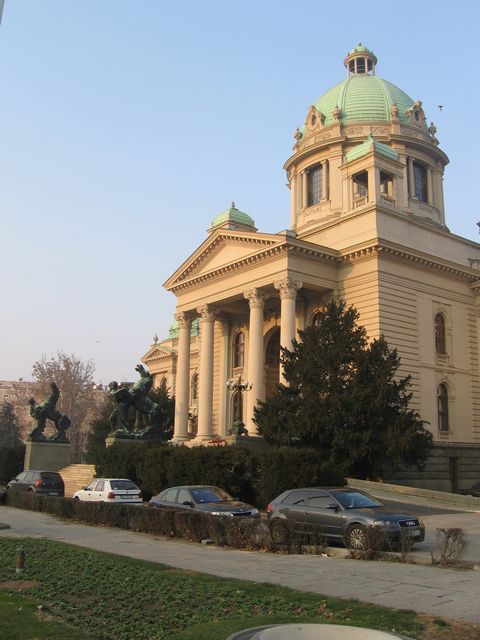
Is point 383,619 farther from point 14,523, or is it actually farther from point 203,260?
point 203,260

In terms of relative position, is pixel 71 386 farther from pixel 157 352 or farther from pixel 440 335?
pixel 440 335

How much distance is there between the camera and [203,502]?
19.0m

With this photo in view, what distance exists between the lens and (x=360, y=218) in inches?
1617

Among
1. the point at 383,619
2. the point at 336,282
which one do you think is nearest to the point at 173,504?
the point at 383,619

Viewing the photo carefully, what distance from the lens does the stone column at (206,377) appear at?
45.0 meters

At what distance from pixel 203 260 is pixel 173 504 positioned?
3011cm

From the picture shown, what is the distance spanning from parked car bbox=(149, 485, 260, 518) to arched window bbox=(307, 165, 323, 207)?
3721 cm

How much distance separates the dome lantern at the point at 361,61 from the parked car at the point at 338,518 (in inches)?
2069

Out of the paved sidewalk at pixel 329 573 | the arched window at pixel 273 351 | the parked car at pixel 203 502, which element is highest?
the arched window at pixel 273 351

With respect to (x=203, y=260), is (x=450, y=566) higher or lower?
lower

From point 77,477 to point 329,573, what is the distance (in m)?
28.2

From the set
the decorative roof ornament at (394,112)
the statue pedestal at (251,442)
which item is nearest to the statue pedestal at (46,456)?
the statue pedestal at (251,442)

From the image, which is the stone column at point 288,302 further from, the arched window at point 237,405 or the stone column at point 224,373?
the stone column at point 224,373

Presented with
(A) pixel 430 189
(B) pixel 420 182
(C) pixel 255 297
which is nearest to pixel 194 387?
(C) pixel 255 297
